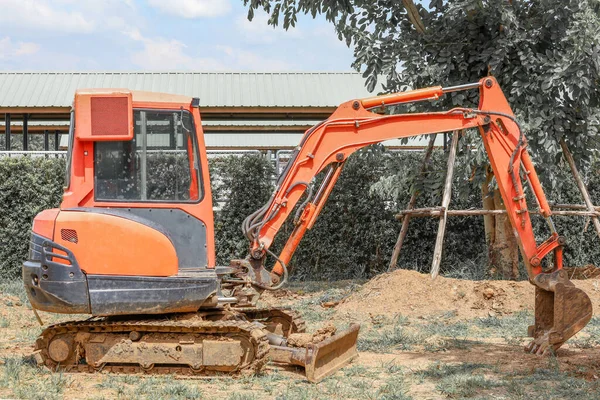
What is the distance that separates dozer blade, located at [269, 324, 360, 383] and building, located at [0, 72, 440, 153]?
1422cm

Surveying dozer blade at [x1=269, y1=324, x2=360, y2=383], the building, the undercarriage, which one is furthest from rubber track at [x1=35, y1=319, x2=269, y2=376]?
the building

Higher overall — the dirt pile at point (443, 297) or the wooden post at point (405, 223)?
the wooden post at point (405, 223)

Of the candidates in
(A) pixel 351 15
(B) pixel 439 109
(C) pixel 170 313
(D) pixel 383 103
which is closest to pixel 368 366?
(C) pixel 170 313

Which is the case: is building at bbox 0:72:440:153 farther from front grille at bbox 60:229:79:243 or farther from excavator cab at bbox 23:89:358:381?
front grille at bbox 60:229:79:243

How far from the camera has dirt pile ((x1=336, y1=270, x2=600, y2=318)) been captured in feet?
37.6

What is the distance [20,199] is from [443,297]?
829 centimetres

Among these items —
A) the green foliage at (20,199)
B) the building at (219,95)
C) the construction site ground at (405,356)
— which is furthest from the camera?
the building at (219,95)

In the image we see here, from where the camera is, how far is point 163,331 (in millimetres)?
7660

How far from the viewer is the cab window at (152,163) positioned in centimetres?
757

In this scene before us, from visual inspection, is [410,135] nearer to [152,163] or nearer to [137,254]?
[152,163]

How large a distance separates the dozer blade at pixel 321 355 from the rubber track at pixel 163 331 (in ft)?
1.21

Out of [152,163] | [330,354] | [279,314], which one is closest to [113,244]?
[152,163]

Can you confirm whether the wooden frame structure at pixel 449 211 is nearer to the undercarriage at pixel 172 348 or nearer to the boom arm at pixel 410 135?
the boom arm at pixel 410 135

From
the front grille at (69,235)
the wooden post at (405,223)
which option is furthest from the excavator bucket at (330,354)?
the wooden post at (405,223)
